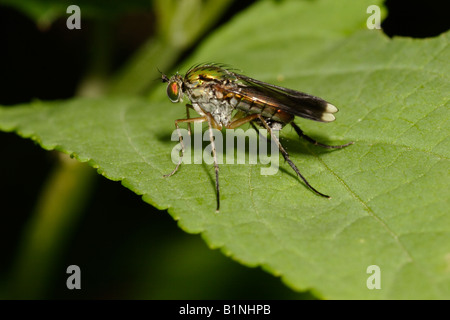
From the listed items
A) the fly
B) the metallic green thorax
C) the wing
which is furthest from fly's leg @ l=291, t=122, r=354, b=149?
the wing

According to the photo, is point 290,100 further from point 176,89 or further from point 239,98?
point 176,89

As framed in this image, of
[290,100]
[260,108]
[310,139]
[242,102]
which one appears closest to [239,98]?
[242,102]

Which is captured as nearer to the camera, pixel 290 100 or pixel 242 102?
pixel 290 100

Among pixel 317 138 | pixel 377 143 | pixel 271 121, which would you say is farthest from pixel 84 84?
pixel 377 143

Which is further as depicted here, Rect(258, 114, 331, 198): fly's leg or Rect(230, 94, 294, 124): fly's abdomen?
Rect(230, 94, 294, 124): fly's abdomen

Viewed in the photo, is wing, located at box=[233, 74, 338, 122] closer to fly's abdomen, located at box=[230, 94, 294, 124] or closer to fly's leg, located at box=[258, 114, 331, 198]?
fly's abdomen, located at box=[230, 94, 294, 124]

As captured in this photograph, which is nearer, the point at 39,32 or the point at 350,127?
the point at 350,127

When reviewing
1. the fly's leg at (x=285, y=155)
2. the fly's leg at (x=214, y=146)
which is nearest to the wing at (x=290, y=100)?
the fly's leg at (x=285, y=155)

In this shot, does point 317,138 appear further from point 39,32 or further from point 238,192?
point 39,32
